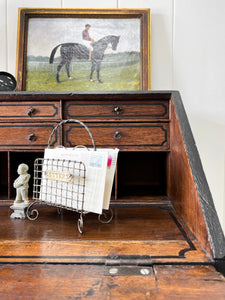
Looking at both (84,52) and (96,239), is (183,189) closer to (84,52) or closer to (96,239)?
(96,239)

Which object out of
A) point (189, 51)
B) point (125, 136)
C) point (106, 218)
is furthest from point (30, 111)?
point (189, 51)

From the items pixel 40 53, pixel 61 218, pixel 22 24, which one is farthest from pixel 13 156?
pixel 22 24

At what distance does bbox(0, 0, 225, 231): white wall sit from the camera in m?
1.65

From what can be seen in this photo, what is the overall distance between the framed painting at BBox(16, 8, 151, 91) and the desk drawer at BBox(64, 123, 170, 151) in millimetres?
477

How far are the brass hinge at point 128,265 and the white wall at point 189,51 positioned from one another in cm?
121

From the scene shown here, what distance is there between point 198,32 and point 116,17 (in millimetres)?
579

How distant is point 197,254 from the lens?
66 cm

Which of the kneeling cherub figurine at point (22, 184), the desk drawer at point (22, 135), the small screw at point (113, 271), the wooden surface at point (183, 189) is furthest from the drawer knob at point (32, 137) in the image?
the small screw at point (113, 271)

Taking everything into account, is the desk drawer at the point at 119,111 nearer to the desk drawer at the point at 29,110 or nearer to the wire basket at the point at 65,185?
the desk drawer at the point at 29,110

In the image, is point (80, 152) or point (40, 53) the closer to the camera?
point (80, 152)

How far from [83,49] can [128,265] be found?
1418mm

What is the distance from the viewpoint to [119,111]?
1.21m

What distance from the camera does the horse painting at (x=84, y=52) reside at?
160 cm

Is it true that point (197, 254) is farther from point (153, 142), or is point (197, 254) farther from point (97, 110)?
point (97, 110)
